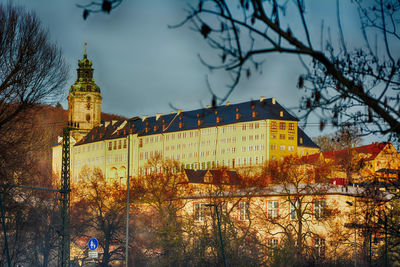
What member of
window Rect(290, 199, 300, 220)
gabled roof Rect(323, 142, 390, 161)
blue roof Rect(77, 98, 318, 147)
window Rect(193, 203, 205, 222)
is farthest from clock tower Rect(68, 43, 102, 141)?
window Rect(290, 199, 300, 220)

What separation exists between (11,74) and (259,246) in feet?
118

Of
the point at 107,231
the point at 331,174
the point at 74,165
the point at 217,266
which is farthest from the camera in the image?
the point at 74,165

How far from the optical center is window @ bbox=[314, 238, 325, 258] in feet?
197

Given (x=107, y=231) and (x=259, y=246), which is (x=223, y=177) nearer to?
(x=107, y=231)

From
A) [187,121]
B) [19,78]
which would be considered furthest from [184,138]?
[19,78]

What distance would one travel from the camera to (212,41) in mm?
8969

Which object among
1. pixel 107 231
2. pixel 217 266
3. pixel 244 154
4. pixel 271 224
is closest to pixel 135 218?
pixel 107 231

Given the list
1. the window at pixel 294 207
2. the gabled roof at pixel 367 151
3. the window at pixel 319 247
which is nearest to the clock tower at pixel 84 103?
the gabled roof at pixel 367 151

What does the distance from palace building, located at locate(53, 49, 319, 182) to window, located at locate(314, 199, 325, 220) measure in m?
60.3

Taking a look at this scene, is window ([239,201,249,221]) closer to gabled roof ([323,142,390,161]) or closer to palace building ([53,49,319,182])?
gabled roof ([323,142,390,161])

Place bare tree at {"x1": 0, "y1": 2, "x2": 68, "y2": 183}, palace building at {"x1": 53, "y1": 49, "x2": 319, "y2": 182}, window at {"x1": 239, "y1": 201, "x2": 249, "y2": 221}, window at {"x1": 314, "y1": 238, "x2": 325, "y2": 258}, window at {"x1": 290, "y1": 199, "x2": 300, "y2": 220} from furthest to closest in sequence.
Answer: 1. palace building at {"x1": 53, "y1": 49, "x2": 319, "y2": 182}
2. window at {"x1": 239, "y1": 201, "x2": 249, "y2": 221}
3. window at {"x1": 290, "y1": 199, "x2": 300, "y2": 220}
4. window at {"x1": 314, "y1": 238, "x2": 325, "y2": 258}
5. bare tree at {"x1": 0, "y1": 2, "x2": 68, "y2": 183}

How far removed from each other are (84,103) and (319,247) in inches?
5497

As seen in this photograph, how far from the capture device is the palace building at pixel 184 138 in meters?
151

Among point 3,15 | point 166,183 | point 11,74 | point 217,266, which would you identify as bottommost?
point 217,266
